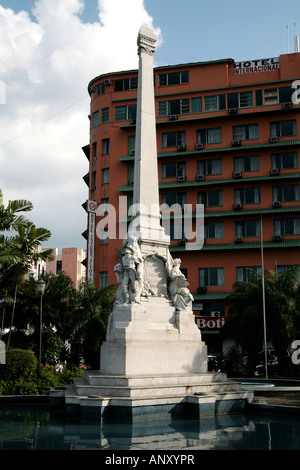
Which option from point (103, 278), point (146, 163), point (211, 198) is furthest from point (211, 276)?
point (146, 163)

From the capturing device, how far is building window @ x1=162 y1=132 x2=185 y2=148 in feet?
147

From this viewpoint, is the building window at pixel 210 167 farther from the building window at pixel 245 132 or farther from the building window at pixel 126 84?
the building window at pixel 126 84

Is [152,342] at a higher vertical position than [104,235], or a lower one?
lower

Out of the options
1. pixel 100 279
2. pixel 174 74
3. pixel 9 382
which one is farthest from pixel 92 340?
pixel 174 74

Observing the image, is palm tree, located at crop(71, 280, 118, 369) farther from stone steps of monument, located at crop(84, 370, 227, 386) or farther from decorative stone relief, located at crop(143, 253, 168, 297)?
stone steps of monument, located at crop(84, 370, 227, 386)

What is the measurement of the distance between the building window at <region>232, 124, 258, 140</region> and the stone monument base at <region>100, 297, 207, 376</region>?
30.7 meters

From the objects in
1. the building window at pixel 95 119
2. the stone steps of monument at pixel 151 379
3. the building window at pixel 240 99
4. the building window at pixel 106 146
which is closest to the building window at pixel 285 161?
the building window at pixel 240 99

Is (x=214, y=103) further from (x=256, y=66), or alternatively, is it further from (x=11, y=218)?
(x=11, y=218)

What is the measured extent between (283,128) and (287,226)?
902 cm

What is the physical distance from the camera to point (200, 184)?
42.8m

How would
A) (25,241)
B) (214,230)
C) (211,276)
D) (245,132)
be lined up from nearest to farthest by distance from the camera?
(25,241) < (211,276) < (214,230) < (245,132)

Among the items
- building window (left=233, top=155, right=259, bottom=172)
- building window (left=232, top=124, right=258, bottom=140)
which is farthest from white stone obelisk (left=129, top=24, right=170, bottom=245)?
building window (left=232, top=124, right=258, bottom=140)

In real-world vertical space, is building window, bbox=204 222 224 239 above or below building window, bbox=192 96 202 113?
below

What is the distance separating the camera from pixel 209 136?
145 feet
